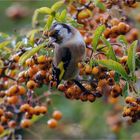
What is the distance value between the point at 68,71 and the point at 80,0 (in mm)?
500

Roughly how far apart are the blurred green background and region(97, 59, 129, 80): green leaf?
4.37ft

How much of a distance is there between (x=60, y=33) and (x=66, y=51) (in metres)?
0.10

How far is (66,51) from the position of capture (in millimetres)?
2834

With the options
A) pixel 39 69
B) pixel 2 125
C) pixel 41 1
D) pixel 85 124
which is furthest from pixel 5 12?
pixel 39 69

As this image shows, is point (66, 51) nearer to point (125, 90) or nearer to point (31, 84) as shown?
point (31, 84)

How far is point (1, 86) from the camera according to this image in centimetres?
320

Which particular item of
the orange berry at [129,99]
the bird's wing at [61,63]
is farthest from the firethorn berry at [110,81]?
the bird's wing at [61,63]

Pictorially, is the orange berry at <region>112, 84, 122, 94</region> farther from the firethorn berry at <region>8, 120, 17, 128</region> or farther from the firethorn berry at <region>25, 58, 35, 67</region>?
the firethorn berry at <region>8, 120, 17, 128</region>

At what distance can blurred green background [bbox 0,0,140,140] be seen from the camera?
182 inches

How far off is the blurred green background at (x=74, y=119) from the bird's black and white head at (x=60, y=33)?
1184 mm

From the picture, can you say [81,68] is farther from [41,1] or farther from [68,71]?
[41,1]

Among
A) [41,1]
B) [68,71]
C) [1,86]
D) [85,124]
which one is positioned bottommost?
[85,124]

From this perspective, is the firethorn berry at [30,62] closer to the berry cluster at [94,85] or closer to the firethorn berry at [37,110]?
the berry cluster at [94,85]

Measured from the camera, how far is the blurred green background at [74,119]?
462cm
